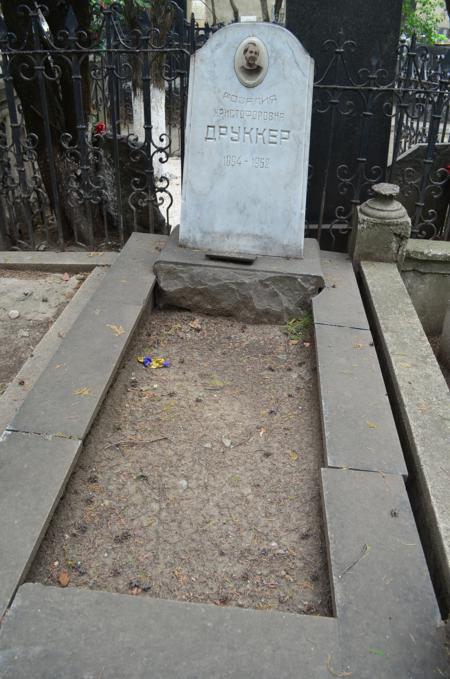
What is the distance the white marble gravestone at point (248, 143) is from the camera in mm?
3689

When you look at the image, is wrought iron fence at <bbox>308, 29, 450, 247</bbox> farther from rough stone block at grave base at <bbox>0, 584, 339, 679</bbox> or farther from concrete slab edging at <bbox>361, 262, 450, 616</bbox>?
rough stone block at grave base at <bbox>0, 584, 339, 679</bbox>

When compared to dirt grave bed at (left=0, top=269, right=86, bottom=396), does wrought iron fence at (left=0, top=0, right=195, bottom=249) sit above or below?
above

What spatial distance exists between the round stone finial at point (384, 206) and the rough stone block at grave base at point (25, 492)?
275 cm

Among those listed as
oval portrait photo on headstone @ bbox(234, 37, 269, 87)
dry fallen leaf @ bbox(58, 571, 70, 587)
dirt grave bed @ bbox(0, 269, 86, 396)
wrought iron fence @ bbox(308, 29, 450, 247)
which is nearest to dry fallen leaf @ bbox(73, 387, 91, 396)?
dirt grave bed @ bbox(0, 269, 86, 396)

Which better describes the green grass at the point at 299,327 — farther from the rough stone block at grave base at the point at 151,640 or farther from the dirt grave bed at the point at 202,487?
the rough stone block at grave base at the point at 151,640

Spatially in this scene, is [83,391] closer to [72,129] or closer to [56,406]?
[56,406]

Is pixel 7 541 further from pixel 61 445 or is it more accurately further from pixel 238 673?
pixel 238 673

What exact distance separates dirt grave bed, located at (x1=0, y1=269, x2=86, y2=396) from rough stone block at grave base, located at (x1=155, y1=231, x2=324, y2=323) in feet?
2.71

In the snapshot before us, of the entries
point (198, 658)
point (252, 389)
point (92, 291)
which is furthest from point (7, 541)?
point (92, 291)

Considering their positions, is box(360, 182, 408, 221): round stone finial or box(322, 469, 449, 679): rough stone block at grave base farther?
box(360, 182, 408, 221): round stone finial

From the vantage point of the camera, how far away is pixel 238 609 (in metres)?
1.84

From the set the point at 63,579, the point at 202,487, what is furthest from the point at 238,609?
the point at 202,487

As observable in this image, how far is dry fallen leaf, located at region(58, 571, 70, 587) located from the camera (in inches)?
81.2

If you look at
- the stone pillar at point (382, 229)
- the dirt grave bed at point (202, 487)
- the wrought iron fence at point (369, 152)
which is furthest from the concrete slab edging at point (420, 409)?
the wrought iron fence at point (369, 152)
